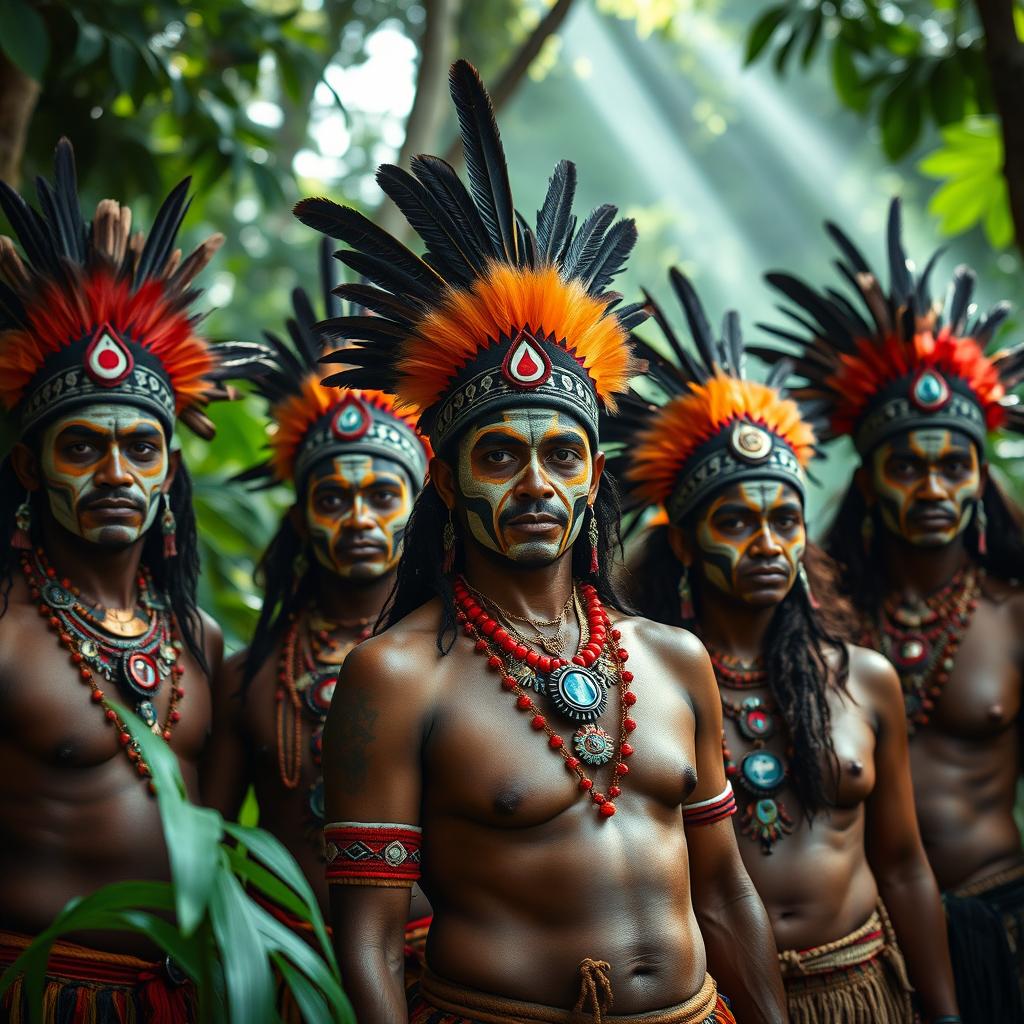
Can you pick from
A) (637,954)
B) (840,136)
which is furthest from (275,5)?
(840,136)

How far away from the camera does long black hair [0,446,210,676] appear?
3.72 m

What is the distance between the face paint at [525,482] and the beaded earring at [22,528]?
1465mm

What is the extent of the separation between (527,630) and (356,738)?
521 mm

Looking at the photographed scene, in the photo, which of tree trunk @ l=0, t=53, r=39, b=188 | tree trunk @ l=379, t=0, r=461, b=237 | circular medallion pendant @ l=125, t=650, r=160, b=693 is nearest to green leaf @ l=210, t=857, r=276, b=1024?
circular medallion pendant @ l=125, t=650, r=160, b=693

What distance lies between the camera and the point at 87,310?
12.5ft

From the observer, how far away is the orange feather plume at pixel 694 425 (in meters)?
4.13

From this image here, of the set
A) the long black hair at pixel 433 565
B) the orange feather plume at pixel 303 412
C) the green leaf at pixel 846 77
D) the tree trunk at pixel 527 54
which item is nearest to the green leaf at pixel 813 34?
the green leaf at pixel 846 77

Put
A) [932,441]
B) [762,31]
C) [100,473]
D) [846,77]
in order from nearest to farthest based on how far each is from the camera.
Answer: [100,473] → [932,441] → [762,31] → [846,77]

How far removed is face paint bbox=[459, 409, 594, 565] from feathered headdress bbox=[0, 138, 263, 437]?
1.28 m

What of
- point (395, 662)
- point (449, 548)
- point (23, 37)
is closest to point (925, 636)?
point (449, 548)

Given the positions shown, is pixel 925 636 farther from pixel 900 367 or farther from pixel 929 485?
pixel 900 367

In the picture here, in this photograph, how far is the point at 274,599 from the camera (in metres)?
4.41

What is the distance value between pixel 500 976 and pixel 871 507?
8.62ft

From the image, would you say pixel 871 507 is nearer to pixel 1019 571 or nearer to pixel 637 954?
pixel 1019 571
